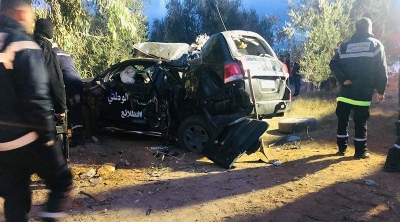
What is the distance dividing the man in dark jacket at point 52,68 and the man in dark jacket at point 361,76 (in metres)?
3.79

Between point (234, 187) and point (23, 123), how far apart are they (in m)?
2.68

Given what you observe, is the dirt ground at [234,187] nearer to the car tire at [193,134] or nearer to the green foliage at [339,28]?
the car tire at [193,134]

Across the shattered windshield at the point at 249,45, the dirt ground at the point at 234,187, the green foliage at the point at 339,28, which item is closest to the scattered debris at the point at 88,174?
the dirt ground at the point at 234,187

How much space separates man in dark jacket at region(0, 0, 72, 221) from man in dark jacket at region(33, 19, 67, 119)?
1.58 meters

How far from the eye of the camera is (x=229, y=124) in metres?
5.88

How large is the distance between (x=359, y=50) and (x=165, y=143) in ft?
11.5

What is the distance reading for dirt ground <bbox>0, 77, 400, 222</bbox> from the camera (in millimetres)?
3994

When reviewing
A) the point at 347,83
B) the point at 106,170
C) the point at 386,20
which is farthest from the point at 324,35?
the point at 106,170

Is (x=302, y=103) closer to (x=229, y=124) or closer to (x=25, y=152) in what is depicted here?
(x=229, y=124)

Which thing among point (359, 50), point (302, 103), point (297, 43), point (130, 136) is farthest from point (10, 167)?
point (297, 43)

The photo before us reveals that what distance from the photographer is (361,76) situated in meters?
5.58

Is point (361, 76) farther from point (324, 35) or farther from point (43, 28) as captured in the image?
Answer: point (324, 35)

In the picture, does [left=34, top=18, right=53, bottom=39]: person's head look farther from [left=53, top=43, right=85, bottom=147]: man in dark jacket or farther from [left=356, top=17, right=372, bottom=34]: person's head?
[left=356, top=17, right=372, bottom=34]: person's head

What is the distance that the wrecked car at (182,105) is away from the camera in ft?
18.6
